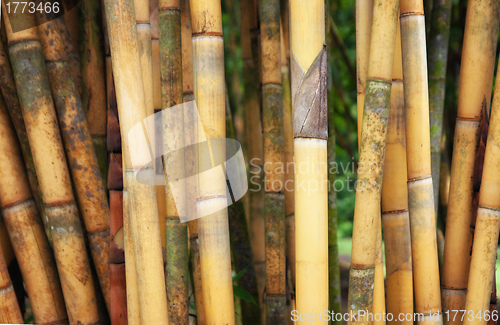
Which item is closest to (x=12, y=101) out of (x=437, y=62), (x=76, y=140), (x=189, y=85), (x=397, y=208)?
(x=76, y=140)

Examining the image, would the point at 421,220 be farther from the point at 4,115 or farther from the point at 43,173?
the point at 4,115

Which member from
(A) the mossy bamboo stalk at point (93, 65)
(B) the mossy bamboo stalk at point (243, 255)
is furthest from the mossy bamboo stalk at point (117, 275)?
(B) the mossy bamboo stalk at point (243, 255)

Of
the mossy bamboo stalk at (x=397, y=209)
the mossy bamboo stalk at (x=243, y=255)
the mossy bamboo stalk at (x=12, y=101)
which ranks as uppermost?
the mossy bamboo stalk at (x=12, y=101)

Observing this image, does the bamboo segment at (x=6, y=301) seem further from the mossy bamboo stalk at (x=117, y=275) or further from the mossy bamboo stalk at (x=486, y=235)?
the mossy bamboo stalk at (x=486, y=235)

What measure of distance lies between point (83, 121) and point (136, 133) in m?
0.24

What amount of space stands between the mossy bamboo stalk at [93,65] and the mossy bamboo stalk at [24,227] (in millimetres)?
158

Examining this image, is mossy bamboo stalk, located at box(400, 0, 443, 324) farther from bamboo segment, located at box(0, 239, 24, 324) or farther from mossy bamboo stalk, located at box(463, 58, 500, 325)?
bamboo segment, located at box(0, 239, 24, 324)

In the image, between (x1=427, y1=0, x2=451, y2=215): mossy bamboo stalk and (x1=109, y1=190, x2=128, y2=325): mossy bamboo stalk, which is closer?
(x1=109, y1=190, x2=128, y2=325): mossy bamboo stalk

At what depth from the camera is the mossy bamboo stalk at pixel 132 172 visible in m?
0.63

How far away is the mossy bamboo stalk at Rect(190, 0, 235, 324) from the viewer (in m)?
0.68

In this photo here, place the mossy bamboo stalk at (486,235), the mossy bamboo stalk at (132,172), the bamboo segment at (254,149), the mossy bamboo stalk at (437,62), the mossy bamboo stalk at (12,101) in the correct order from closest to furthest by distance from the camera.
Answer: the mossy bamboo stalk at (132,172), the mossy bamboo stalk at (486,235), the mossy bamboo stalk at (12,101), the mossy bamboo stalk at (437,62), the bamboo segment at (254,149)

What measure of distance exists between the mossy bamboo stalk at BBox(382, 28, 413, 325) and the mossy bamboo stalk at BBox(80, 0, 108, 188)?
0.58 meters

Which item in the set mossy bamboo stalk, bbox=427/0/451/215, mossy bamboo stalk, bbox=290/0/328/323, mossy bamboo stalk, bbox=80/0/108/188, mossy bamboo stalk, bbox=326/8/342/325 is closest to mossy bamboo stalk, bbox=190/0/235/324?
mossy bamboo stalk, bbox=290/0/328/323

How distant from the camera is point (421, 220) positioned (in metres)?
0.75
